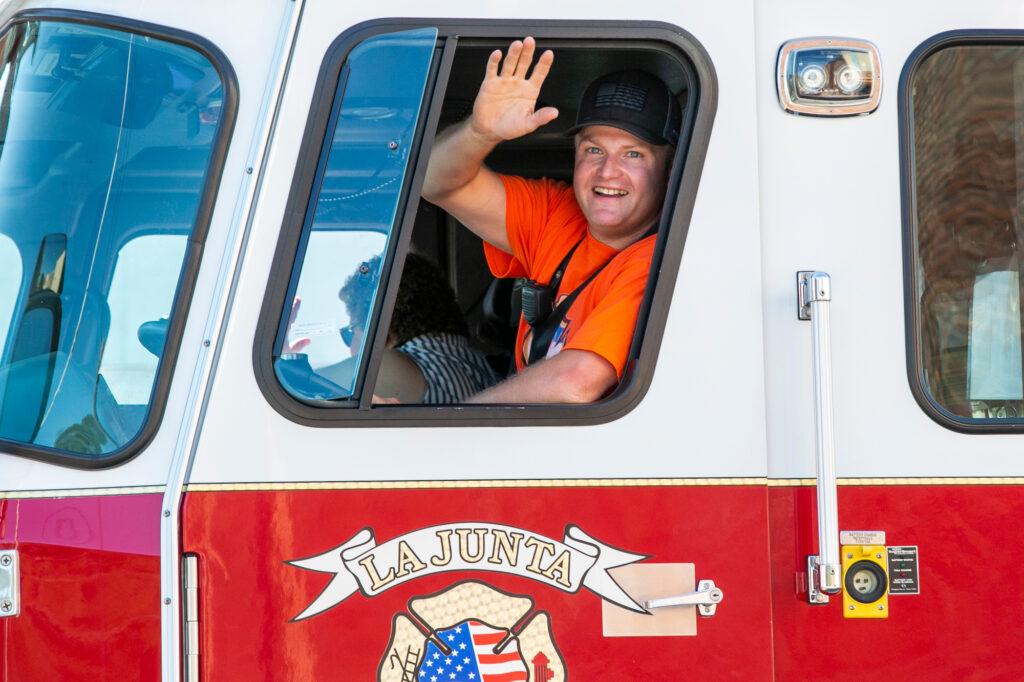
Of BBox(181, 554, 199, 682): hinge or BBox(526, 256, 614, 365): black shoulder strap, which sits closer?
BBox(181, 554, 199, 682): hinge

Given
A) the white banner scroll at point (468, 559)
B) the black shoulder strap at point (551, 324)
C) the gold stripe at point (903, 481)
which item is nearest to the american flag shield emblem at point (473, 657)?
the white banner scroll at point (468, 559)

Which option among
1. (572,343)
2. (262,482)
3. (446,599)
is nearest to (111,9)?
(262,482)

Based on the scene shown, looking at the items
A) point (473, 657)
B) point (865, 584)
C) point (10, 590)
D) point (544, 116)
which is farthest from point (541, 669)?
point (544, 116)

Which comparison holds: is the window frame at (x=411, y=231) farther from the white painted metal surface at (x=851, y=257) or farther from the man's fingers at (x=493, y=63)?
the white painted metal surface at (x=851, y=257)

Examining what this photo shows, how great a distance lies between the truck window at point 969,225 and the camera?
7.32 ft

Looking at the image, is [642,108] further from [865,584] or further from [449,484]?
[865,584]

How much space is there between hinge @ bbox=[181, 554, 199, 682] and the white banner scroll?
0.19m

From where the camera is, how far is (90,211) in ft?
7.16

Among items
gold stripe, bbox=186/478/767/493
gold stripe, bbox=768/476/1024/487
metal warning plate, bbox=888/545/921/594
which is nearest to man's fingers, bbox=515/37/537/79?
gold stripe, bbox=186/478/767/493

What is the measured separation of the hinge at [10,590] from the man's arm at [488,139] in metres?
1.27

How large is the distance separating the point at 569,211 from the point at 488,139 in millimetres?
467

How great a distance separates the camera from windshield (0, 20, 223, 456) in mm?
2133

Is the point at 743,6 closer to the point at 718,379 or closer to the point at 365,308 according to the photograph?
the point at 718,379

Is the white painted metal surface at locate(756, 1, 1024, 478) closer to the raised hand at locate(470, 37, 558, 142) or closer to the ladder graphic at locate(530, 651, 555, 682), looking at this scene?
the raised hand at locate(470, 37, 558, 142)
